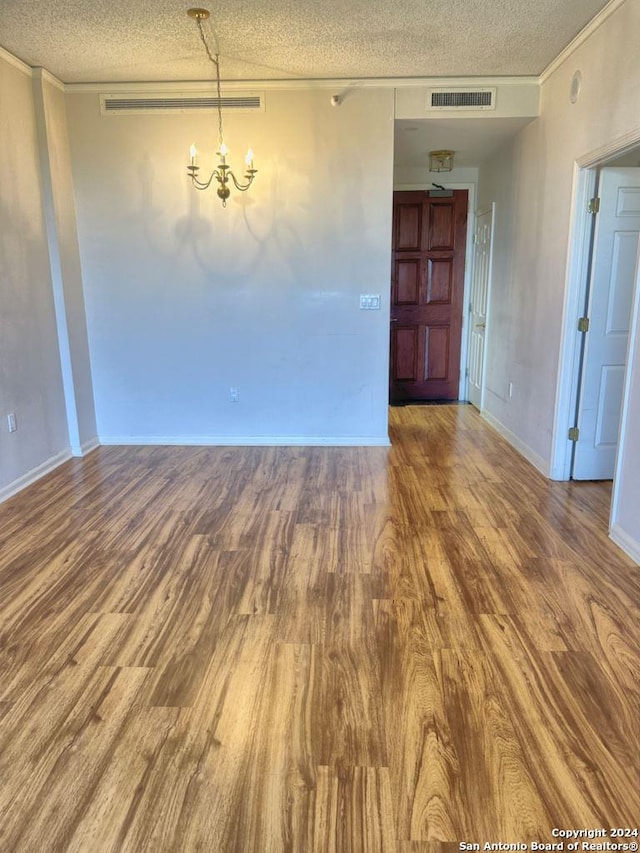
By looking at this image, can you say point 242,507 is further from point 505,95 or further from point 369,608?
point 505,95

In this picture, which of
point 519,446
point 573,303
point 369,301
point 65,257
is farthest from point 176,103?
point 519,446

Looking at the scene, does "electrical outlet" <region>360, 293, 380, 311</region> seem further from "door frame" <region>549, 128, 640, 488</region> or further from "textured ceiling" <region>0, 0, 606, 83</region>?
"textured ceiling" <region>0, 0, 606, 83</region>

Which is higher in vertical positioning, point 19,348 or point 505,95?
point 505,95

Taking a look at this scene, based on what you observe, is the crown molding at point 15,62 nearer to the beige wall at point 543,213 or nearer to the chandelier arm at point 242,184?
the chandelier arm at point 242,184

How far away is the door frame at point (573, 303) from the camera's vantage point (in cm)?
331

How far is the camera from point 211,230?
14.2 ft

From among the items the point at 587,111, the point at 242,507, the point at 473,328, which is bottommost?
the point at 242,507

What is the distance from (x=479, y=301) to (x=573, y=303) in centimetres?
244

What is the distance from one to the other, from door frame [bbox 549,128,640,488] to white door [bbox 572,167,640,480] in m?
0.05

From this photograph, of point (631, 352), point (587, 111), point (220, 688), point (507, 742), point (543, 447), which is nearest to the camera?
point (507, 742)

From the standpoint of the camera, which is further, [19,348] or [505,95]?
[505,95]

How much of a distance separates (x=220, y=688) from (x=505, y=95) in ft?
14.4

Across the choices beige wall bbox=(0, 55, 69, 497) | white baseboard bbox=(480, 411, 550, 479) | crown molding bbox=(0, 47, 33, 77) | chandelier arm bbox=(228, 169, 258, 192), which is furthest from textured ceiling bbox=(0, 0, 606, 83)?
white baseboard bbox=(480, 411, 550, 479)

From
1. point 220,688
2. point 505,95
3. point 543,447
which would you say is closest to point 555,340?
point 543,447
